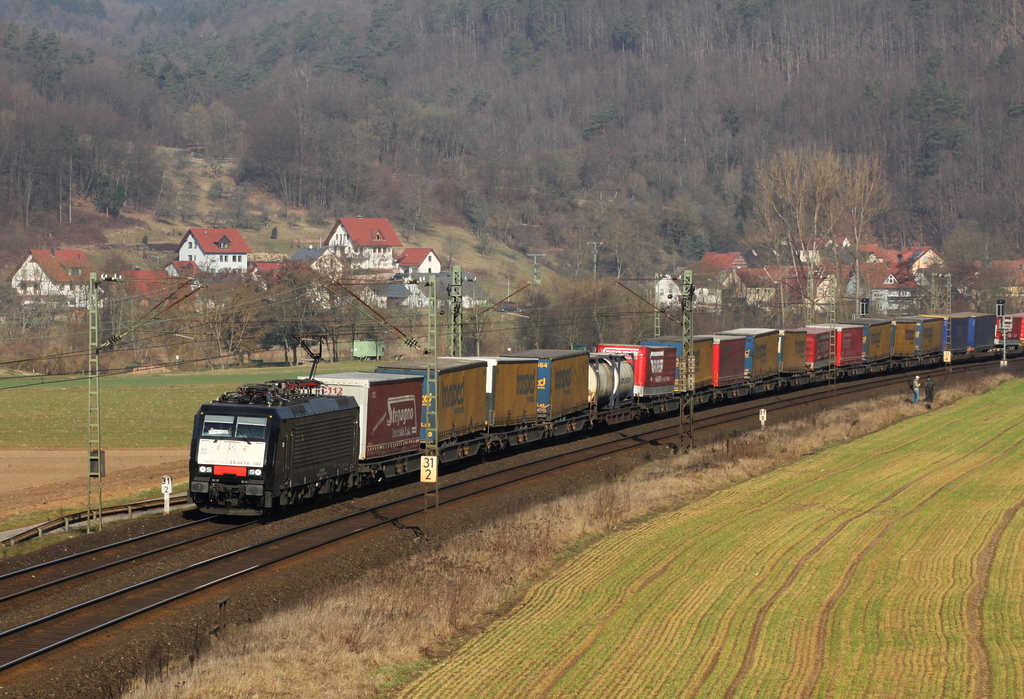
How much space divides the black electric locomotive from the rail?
3.85m

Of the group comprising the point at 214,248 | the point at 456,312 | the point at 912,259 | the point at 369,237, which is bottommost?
the point at 456,312

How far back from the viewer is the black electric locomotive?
3164 cm

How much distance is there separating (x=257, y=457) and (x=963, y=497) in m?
22.7

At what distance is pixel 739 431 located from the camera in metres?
53.9

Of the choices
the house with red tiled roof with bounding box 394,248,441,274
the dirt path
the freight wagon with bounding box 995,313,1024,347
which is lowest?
the dirt path

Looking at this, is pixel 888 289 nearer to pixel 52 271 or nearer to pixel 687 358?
pixel 52 271

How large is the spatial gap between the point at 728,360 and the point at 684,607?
41.3m

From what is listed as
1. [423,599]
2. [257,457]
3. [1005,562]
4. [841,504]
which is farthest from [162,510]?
[1005,562]

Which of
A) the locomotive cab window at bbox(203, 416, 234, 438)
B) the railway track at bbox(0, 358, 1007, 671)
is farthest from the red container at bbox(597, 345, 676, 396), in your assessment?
the locomotive cab window at bbox(203, 416, 234, 438)

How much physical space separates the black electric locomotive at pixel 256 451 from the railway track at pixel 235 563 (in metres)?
1.48

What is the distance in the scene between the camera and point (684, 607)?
2325cm

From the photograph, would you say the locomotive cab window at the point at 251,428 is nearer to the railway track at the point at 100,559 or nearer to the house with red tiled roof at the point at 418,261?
the railway track at the point at 100,559

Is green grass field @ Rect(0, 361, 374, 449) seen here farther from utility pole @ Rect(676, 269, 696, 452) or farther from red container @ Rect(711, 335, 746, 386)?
red container @ Rect(711, 335, 746, 386)

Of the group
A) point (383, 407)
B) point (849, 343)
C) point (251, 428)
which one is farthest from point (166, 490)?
point (849, 343)
